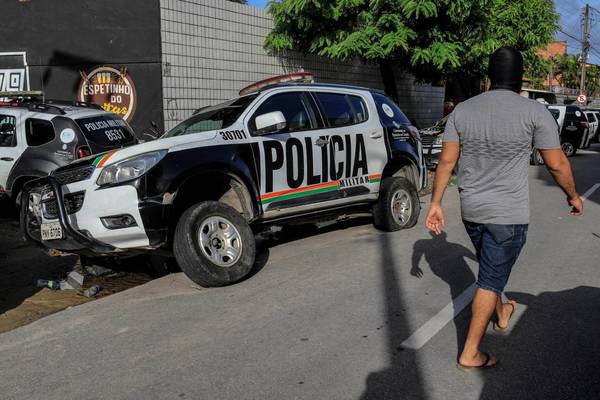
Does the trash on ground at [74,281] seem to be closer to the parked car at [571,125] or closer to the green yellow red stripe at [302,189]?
the green yellow red stripe at [302,189]

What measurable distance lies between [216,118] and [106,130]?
115 inches

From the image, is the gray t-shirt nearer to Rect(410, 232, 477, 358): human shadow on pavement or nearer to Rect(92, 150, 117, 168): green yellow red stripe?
Rect(410, 232, 477, 358): human shadow on pavement

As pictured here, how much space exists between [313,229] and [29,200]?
13.2ft

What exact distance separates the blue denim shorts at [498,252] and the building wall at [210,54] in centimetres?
955

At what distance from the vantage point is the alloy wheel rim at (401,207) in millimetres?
7855

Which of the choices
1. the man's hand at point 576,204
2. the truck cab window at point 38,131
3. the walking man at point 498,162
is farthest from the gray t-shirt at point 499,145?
the truck cab window at point 38,131

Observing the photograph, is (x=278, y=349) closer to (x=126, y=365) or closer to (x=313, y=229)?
(x=126, y=365)

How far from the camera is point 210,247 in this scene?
5.56 meters

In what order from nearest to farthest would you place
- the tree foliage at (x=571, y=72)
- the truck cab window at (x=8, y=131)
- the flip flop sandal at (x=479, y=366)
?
the flip flop sandal at (x=479, y=366), the truck cab window at (x=8, y=131), the tree foliage at (x=571, y=72)

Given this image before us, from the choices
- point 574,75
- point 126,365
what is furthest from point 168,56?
point 574,75

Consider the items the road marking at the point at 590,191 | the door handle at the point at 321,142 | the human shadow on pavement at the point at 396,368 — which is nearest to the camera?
the human shadow on pavement at the point at 396,368

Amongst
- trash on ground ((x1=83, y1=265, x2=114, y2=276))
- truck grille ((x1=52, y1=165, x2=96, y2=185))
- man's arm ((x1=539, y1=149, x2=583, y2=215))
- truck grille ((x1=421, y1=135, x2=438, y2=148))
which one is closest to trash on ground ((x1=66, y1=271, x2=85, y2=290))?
trash on ground ((x1=83, y1=265, x2=114, y2=276))

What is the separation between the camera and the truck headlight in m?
5.25

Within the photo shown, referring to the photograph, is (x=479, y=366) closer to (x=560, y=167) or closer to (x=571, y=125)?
(x=560, y=167)
